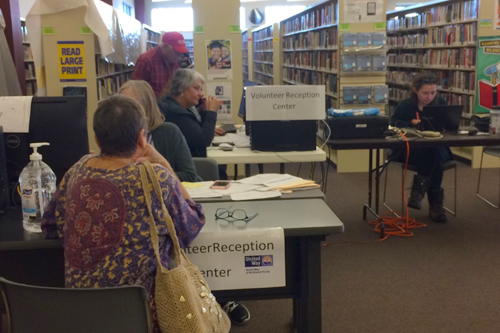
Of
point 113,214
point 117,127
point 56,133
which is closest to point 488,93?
point 56,133

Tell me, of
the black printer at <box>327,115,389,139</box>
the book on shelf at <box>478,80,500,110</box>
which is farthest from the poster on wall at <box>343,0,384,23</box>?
the black printer at <box>327,115,389,139</box>

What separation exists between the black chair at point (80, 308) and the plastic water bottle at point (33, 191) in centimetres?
46

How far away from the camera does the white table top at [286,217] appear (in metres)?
1.81

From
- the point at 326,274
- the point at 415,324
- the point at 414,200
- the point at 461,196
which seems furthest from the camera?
the point at 461,196

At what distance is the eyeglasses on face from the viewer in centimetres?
195

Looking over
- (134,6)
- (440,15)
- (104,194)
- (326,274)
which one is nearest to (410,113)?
(326,274)

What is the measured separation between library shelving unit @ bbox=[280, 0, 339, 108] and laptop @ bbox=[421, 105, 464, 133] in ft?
7.01

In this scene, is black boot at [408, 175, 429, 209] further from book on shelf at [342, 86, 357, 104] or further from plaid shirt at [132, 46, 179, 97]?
plaid shirt at [132, 46, 179, 97]

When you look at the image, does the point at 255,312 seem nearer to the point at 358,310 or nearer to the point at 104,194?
the point at 358,310

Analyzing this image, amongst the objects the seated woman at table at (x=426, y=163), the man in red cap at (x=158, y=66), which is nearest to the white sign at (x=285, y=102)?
the seated woman at table at (x=426, y=163)

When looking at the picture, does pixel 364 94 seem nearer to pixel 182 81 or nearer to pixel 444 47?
pixel 444 47

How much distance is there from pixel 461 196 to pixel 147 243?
4118mm

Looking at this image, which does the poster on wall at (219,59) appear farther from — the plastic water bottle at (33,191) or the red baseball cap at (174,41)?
the plastic water bottle at (33,191)

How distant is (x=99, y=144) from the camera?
5.35 feet
